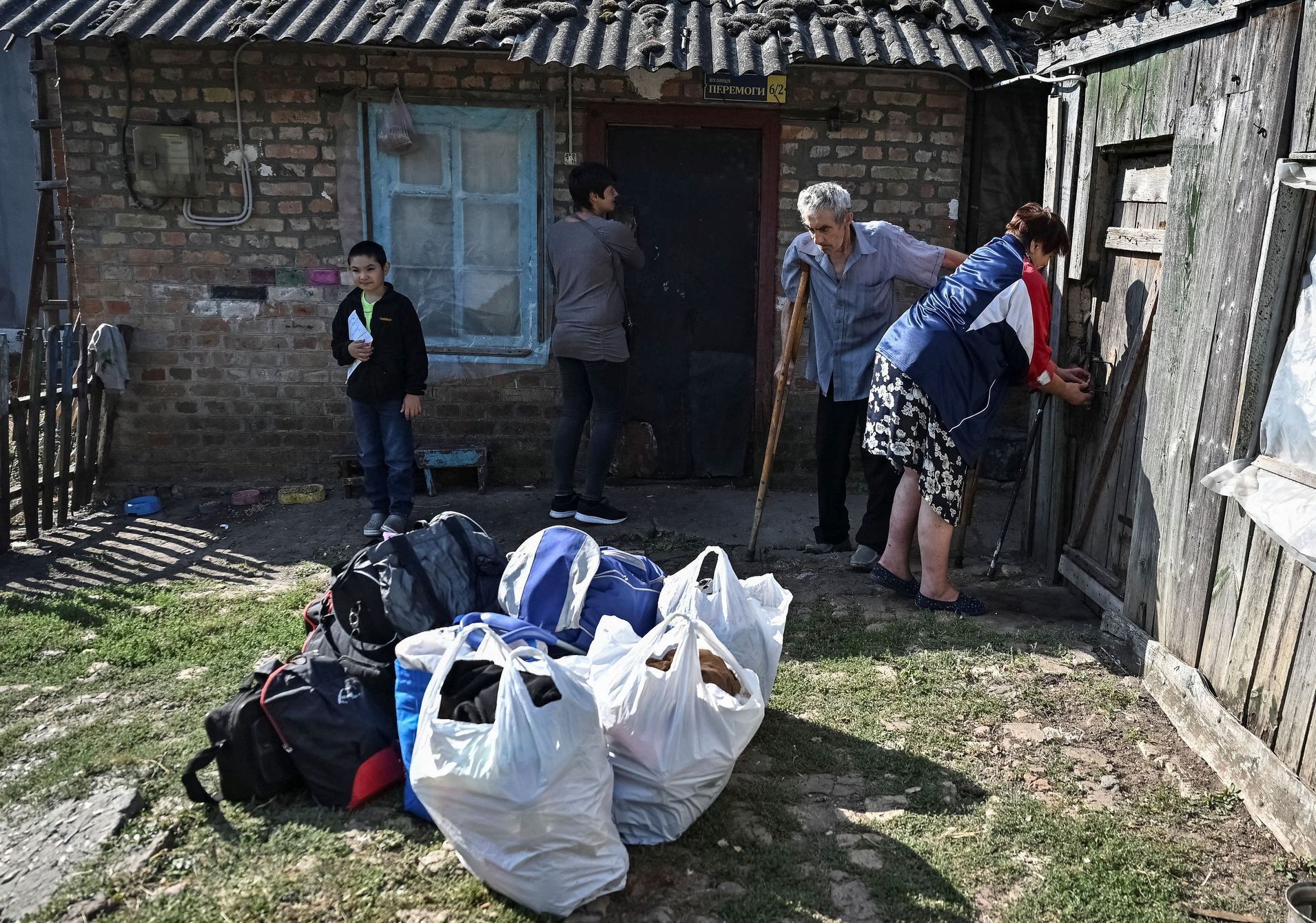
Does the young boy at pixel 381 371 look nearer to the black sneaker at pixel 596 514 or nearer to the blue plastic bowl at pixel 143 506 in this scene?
the black sneaker at pixel 596 514

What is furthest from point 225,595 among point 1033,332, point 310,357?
point 1033,332

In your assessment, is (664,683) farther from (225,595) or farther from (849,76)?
(849,76)

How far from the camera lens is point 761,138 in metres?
7.09

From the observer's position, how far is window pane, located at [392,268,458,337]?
7.27 metres

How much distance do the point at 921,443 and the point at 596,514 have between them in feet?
7.60

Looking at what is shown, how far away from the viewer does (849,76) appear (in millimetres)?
6918

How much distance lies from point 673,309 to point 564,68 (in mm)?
1625

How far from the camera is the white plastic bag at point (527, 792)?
279cm

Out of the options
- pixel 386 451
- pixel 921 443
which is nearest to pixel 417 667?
pixel 921 443

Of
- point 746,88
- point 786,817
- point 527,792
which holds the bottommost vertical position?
point 786,817

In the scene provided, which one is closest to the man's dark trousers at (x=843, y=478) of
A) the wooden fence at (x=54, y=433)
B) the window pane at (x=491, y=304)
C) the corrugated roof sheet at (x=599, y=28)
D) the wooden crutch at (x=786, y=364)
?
the wooden crutch at (x=786, y=364)

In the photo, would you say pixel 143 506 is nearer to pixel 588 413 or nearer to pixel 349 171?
pixel 349 171

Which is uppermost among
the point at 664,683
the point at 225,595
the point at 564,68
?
the point at 564,68

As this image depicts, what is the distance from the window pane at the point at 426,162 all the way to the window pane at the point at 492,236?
0.27 m
